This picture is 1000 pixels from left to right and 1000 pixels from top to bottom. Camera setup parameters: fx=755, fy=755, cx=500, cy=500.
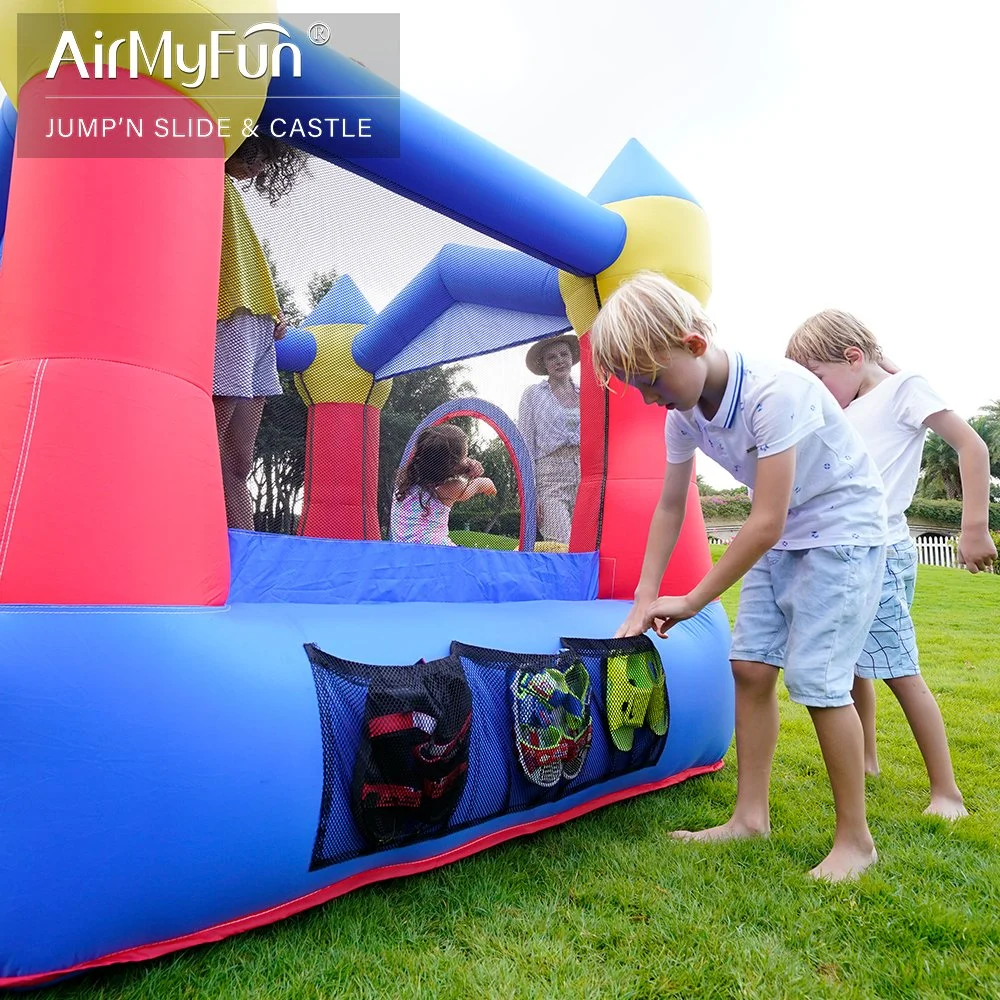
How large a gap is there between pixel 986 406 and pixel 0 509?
44.1 m

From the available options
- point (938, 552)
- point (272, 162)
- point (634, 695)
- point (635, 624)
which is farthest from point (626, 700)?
point (938, 552)

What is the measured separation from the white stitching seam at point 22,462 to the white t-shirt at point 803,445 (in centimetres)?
119

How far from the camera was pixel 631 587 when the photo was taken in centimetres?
229

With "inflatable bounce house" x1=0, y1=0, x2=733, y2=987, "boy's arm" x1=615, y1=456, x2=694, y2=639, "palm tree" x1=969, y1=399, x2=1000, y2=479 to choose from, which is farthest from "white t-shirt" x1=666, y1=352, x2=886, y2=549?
"palm tree" x1=969, y1=399, x2=1000, y2=479

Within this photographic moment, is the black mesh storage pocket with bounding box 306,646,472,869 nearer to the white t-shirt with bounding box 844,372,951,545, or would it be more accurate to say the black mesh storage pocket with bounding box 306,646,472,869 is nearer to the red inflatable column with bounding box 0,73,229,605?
the red inflatable column with bounding box 0,73,229,605

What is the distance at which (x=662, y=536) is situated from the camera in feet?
6.05

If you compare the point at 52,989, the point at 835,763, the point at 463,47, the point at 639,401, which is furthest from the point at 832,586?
the point at 463,47

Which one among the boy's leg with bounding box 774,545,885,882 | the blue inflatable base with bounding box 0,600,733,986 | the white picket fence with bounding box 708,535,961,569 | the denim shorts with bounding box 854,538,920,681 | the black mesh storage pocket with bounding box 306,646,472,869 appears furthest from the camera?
the white picket fence with bounding box 708,535,961,569

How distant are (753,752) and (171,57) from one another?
1829 millimetres

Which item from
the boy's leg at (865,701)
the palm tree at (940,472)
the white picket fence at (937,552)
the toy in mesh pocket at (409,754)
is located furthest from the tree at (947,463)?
the toy in mesh pocket at (409,754)

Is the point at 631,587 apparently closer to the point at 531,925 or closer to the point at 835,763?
the point at 835,763

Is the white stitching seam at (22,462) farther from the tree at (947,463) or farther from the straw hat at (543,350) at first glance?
the tree at (947,463)

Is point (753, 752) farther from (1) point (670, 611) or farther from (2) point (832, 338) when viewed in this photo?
(2) point (832, 338)

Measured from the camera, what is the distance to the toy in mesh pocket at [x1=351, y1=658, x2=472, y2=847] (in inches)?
50.0
